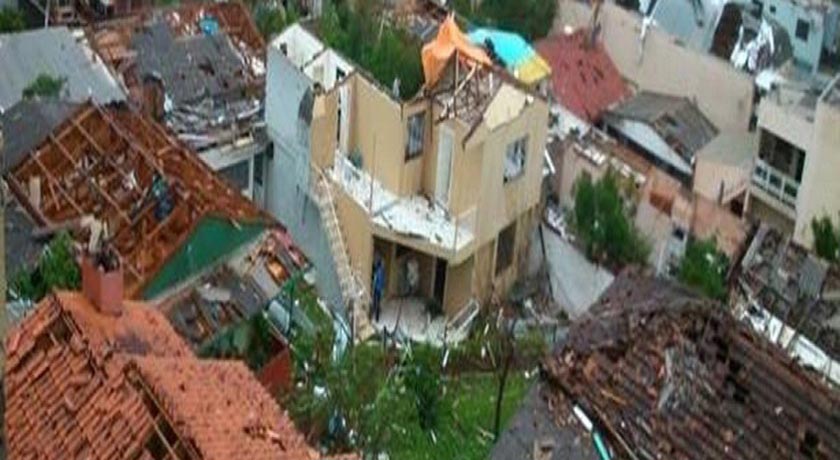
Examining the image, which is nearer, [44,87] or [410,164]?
[44,87]

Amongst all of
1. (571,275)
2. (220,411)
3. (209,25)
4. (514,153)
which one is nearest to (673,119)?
(571,275)

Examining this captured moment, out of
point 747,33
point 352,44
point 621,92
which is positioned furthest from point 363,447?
point 747,33

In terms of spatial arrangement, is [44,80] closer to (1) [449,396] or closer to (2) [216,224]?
(2) [216,224]

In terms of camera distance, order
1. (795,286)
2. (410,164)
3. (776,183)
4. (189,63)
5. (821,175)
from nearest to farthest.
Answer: (795,286) < (410,164) < (189,63) < (821,175) < (776,183)

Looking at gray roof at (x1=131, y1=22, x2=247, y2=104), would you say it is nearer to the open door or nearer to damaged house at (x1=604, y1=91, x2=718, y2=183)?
the open door

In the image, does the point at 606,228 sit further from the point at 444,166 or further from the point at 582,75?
the point at 582,75

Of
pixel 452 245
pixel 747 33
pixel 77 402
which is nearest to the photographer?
pixel 77 402
